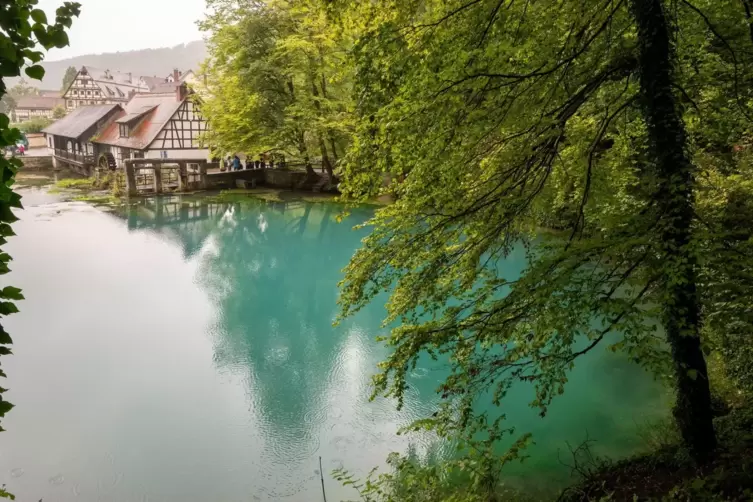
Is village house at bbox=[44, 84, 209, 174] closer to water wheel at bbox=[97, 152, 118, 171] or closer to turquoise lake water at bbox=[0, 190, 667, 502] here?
water wheel at bbox=[97, 152, 118, 171]

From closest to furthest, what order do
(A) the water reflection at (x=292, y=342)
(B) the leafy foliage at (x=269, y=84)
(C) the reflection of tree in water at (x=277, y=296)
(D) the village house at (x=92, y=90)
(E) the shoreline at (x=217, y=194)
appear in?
1. (A) the water reflection at (x=292, y=342)
2. (C) the reflection of tree in water at (x=277, y=296)
3. (B) the leafy foliage at (x=269, y=84)
4. (E) the shoreline at (x=217, y=194)
5. (D) the village house at (x=92, y=90)

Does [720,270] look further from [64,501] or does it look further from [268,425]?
[64,501]

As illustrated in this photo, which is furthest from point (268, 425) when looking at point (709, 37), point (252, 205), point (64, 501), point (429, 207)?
point (252, 205)

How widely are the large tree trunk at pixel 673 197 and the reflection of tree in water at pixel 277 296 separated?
4.66m

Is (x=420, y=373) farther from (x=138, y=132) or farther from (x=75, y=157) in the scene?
(x=75, y=157)

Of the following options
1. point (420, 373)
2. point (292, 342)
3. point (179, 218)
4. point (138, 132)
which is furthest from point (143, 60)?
point (420, 373)

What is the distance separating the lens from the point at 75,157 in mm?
33594

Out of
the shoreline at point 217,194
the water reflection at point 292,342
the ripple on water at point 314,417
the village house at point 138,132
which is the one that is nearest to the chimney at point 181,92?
A: the village house at point 138,132

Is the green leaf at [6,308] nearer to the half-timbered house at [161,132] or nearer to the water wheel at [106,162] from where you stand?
the half-timbered house at [161,132]

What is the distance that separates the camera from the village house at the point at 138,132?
29797 millimetres

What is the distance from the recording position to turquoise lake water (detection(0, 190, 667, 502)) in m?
6.45

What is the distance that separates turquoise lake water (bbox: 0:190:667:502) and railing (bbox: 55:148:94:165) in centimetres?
1939

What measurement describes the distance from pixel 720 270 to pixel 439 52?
8.17 ft

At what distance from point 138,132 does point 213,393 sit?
26776 mm
